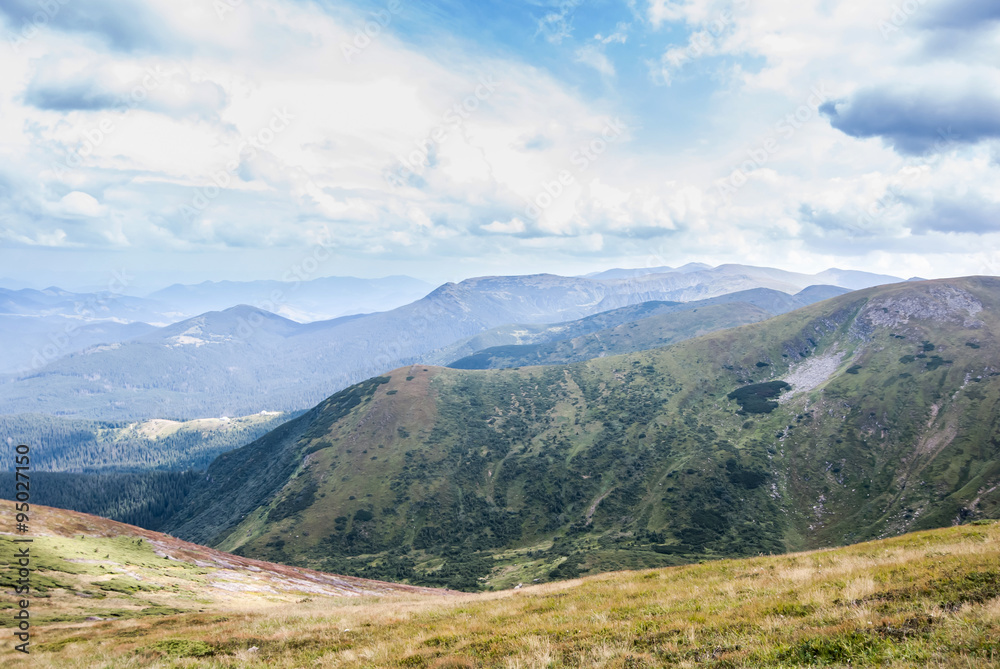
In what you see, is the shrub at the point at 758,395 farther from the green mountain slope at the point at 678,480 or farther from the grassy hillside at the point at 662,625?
the grassy hillside at the point at 662,625

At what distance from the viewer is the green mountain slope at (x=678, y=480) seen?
389ft

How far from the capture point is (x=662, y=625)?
15.5 metres

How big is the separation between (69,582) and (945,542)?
65.9 metres

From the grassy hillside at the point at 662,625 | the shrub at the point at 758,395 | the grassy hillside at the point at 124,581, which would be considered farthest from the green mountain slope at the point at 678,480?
the grassy hillside at the point at 662,625

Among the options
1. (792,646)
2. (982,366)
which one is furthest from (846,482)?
(792,646)

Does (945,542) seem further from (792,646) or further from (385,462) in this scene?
(385,462)

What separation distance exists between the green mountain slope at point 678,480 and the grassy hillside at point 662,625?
306 ft

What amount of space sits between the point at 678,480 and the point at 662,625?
146321 mm

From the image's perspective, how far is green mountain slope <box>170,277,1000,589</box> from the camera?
389ft

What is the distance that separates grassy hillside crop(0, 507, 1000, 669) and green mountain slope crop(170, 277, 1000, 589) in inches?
3674

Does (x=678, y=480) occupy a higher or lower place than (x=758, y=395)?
lower

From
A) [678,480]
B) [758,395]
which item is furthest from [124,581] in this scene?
[758,395]

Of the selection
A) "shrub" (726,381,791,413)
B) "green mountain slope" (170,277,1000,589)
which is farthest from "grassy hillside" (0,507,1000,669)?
"shrub" (726,381,791,413)

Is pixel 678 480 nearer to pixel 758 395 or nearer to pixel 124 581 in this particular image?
pixel 758 395
